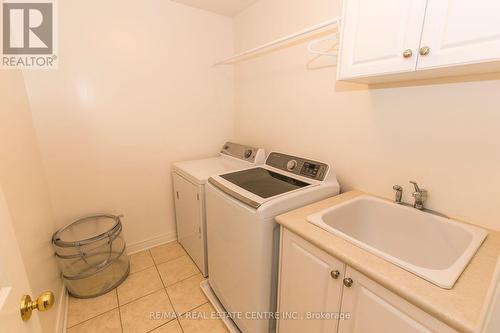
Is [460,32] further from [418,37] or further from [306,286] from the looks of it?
[306,286]

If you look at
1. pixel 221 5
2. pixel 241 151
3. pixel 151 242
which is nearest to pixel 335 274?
pixel 241 151

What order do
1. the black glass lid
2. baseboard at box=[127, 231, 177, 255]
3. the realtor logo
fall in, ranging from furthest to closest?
baseboard at box=[127, 231, 177, 255], the realtor logo, the black glass lid

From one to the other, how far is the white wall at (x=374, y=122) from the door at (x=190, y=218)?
0.87 m

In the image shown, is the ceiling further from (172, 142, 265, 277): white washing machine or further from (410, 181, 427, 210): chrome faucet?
(410, 181, 427, 210): chrome faucet

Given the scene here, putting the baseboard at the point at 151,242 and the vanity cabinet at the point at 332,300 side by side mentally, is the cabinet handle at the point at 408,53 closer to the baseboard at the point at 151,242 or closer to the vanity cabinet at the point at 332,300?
the vanity cabinet at the point at 332,300

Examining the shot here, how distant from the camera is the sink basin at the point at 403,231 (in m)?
1.04

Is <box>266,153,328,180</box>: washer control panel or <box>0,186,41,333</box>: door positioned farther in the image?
<box>266,153,328,180</box>: washer control panel

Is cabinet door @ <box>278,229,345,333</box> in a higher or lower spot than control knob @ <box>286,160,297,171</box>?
lower

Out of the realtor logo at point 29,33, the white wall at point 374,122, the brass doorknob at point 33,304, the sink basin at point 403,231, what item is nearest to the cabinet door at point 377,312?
the sink basin at point 403,231

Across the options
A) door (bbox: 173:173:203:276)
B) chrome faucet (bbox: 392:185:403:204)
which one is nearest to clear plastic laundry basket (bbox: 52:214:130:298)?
door (bbox: 173:173:203:276)

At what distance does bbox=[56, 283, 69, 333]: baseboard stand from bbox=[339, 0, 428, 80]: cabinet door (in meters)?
2.30

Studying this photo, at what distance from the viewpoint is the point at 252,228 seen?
4.01ft

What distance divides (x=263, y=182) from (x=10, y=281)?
1.25 m

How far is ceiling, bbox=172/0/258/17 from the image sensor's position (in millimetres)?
2111
